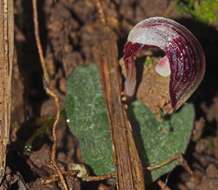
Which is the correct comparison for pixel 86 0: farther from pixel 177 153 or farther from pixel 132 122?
pixel 177 153

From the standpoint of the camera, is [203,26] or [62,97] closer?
[62,97]

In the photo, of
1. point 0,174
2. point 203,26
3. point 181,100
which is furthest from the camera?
point 203,26

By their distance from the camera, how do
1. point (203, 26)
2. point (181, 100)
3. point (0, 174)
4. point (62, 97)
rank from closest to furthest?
point (0, 174), point (181, 100), point (62, 97), point (203, 26)

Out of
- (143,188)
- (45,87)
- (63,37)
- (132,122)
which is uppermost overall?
(63,37)

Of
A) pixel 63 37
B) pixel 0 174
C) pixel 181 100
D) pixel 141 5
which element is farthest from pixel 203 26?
pixel 0 174

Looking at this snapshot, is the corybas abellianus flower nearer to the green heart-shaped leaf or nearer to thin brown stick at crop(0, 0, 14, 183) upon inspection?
the green heart-shaped leaf

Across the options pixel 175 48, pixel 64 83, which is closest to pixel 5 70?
pixel 64 83

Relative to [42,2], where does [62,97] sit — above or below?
below

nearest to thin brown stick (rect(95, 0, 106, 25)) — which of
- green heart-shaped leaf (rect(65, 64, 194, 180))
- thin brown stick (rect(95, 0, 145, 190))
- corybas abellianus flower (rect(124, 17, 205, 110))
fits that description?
thin brown stick (rect(95, 0, 145, 190))
